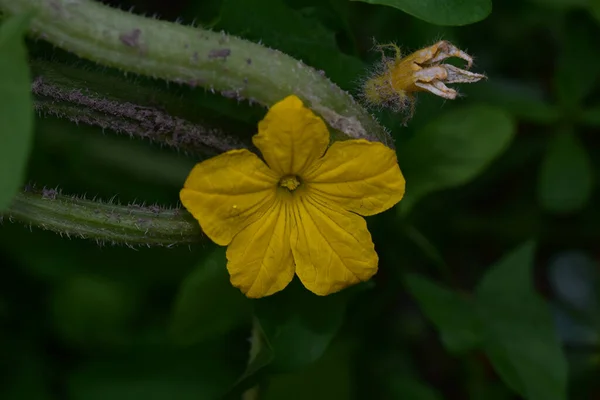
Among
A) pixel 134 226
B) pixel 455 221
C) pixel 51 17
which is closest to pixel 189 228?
pixel 134 226

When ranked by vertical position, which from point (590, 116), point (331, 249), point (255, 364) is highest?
point (331, 249)

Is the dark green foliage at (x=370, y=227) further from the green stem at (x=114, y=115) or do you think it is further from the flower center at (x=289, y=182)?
the flower center at (x=289, y=182)

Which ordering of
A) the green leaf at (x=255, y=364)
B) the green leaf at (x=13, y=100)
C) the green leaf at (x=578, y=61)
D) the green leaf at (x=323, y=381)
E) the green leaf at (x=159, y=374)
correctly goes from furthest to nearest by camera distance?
1. the green leaf at (x=578, y=61)
2. the green leaf at (x=159, y=374)
3. the green leaf at (x=323, y=381)
4. the green leaf at (x=255, y=364)
5. the green leaf at (x=13, y=100)

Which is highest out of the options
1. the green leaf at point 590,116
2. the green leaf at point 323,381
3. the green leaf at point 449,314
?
the green leaf at point 590,116

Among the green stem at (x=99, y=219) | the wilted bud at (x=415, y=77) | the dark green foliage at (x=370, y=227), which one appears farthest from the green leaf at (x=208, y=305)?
the wilted bud at (x=415, y=77)

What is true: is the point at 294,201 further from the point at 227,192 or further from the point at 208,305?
the point at 208,305

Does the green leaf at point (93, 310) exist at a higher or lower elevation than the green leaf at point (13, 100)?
lower

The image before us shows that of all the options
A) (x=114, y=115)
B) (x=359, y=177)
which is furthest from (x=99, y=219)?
(x=359, y=177)
